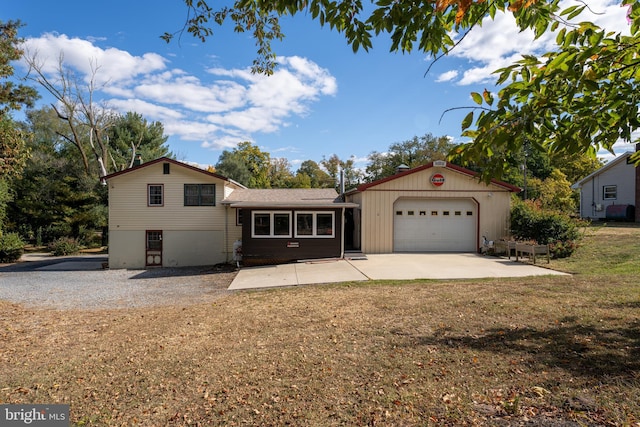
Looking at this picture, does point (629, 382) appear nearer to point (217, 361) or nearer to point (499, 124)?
A: point (499, 124)

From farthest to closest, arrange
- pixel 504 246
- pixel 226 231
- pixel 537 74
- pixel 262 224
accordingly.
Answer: pixel 226 231 → pixel 262 224 → pixel 504 246 → pixel 537 74

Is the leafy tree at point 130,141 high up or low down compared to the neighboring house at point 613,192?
up

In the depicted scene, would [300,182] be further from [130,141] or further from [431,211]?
[431,211]

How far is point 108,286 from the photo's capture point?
41.0 feet

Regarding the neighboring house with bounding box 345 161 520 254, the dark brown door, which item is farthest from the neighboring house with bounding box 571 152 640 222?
the dark brown door

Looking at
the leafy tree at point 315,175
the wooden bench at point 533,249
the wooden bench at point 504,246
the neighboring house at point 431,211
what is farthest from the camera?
the leafy tree at point 315,175

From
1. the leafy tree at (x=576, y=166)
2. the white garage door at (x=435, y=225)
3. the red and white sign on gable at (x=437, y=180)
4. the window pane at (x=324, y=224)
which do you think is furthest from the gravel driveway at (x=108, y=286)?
the leafy tree at (x=576, y=166)

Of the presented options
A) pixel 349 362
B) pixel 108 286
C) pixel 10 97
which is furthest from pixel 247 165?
pixel 349 362

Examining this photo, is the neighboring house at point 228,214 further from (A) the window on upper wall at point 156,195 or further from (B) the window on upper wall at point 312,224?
(B) the window on upper wall at point 312,224

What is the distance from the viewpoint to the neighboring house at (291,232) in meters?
15.9

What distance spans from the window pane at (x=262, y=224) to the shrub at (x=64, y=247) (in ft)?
56.7

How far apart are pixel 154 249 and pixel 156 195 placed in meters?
2.70

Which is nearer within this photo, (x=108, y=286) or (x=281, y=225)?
(x=108, y=286)

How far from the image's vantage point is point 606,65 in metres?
3.07
